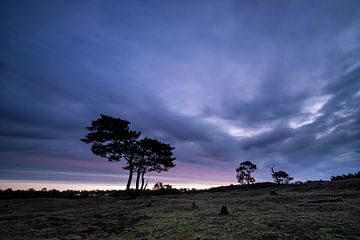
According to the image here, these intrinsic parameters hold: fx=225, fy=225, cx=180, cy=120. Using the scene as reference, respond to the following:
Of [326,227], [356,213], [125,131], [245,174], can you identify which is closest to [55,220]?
[326,227]

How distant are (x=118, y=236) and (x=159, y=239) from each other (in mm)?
2571

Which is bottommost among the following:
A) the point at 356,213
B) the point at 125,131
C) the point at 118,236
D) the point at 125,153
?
the point at 118,236

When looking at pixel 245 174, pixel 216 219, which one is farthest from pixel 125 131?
pixel 245 174

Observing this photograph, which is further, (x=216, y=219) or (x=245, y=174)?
(x=245, y=174)

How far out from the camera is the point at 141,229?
10406mm

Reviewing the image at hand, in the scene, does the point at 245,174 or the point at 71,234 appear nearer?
the point at 71,234

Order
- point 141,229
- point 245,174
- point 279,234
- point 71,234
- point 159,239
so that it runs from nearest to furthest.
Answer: point 279,234
point 159,239
point 141,229
point 71,234
point 245,174

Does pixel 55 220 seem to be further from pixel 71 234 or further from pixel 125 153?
pixel 125 153

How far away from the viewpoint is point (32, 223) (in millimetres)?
14844

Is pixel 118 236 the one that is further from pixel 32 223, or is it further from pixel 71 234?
pixel 32 223

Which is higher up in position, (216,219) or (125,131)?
(125,131)

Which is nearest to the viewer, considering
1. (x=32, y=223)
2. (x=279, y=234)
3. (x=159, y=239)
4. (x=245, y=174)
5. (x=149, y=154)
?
(x=279, y=234)

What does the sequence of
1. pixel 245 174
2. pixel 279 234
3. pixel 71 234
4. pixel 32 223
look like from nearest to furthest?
pixel 279 234 < pixel 71 234 < pixel 32 223 < pixel 245 174

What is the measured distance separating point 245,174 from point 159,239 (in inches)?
2881
